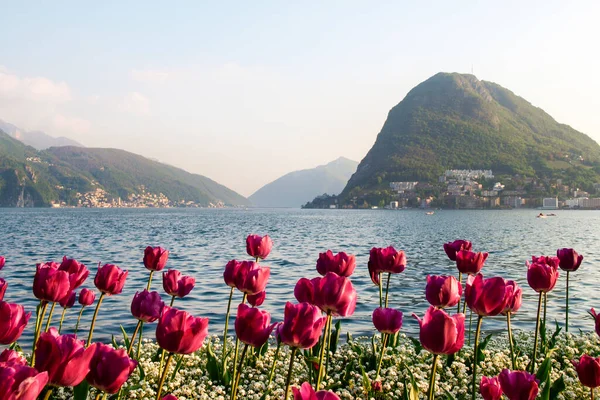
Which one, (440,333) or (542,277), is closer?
(440,333)

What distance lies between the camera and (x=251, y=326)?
12.0 feet

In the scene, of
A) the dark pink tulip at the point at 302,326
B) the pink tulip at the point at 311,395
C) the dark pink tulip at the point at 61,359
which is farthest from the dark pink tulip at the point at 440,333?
the dark pink tulip at the point at 61,359

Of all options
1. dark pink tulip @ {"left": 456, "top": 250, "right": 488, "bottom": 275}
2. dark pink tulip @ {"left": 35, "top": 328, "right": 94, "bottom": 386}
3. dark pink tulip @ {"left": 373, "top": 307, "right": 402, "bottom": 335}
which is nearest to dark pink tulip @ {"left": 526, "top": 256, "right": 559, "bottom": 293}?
dark pink tulip @ {"left": 456, "top": 250, "right": 488, "bottom": 275}

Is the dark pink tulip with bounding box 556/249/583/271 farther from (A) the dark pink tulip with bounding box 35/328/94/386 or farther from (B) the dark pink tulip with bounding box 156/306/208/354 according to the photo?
(A) the dark pink tulip with bounding box 35/328/94/386

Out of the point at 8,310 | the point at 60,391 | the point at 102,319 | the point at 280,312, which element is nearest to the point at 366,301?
the point at 280,312

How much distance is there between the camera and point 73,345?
259 centimetres

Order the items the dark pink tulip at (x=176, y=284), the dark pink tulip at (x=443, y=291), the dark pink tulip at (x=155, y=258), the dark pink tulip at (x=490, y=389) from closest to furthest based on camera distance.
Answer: the dark pink tulip at (x=490, y=389), the dark pink tulip at (x=443, y=291), the dark pink tulip at (x=176, y=284), the dark pink tulip at (x=155, y=258)

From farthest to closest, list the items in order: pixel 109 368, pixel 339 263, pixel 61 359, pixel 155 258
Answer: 1. pixel 155 258
2. pixel 339 263
3. pixel 109 368
4. pixel 61 359

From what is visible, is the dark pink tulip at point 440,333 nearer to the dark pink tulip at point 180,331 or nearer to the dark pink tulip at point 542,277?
the dark pink tulip at point 180,331

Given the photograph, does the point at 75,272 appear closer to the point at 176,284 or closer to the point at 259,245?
the point at 176,284

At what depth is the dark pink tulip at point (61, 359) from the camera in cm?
258

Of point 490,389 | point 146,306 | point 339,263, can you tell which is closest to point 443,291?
point 339,263

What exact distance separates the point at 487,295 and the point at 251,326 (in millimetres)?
1783

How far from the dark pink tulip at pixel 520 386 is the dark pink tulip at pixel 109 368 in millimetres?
2192
